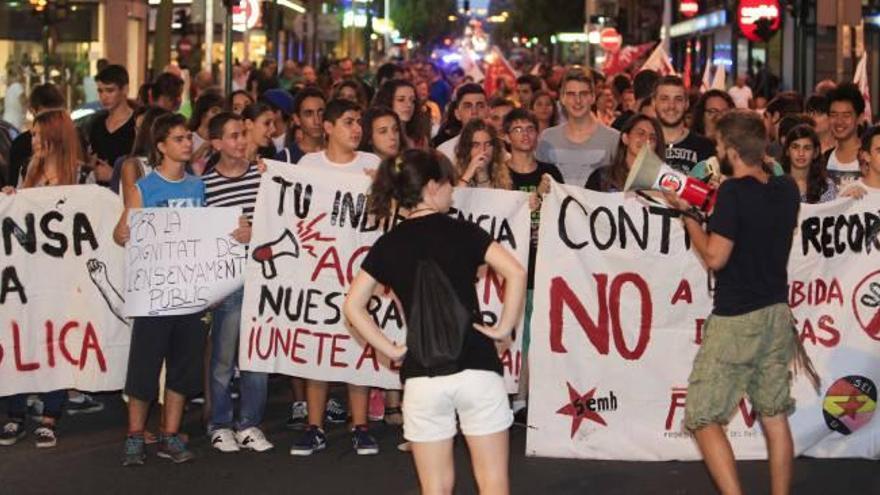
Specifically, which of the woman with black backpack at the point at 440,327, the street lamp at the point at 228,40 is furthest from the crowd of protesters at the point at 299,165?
the street lamp at the point at 228,40

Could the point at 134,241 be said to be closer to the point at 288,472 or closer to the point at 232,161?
the point at 232,161

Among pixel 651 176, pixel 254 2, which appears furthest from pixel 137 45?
pixel 651 176

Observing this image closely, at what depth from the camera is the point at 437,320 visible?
636 cm

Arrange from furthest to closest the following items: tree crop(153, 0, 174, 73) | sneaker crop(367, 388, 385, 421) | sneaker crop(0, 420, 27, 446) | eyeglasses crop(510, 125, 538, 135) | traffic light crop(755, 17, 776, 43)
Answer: tree crop(153, 0, 174, 73)
traffic light crop(755, 17, 776, 43)
sneaker crop(367, 388, 385, 421)
eyeglasses crop(510, 125, 538, 135)
sneaker crop(0, 420, 27, 446)

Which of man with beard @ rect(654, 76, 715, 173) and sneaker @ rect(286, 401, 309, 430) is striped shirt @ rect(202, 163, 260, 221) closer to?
sneaker @ rect(286, 401, 309, 430)

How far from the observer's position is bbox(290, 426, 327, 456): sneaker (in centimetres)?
938

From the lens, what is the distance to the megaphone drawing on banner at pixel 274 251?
31.0ft

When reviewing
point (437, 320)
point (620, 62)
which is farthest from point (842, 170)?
point (620, 62)

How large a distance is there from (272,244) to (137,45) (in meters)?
30.5

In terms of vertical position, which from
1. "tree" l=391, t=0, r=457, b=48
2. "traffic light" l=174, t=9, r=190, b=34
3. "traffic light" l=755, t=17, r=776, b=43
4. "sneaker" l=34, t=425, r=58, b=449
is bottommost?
"sneaker" l=34, t=425, r=58, b=449

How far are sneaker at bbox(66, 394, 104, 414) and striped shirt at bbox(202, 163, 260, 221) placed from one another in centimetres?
191

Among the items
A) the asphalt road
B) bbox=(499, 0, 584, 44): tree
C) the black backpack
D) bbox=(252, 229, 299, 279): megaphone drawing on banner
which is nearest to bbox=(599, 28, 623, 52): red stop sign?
bbox=(252, 229, 299, 279): megaphone drawing on banner

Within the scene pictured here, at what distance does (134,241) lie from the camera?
30.4 ft

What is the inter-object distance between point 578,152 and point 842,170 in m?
1.66
